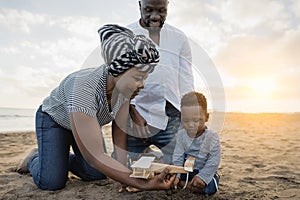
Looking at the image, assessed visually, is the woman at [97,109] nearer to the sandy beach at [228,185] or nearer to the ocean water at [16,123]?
the sandy beach at [228,185]

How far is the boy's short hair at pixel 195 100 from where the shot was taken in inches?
102

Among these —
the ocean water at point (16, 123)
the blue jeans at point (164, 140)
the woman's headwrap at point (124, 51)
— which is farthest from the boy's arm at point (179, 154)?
the ocean water at point (16, 123)

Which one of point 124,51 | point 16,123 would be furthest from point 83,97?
point 16,123

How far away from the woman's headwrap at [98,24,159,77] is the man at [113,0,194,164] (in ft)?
2.48

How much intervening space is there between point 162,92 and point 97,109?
79 centimetres

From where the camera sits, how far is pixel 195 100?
8.50ft

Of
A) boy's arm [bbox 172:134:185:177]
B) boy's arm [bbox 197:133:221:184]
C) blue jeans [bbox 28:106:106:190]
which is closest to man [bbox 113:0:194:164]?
boy's arm [bbox 172:134:185:177]

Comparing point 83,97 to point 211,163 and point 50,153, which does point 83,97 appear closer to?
point 50,153

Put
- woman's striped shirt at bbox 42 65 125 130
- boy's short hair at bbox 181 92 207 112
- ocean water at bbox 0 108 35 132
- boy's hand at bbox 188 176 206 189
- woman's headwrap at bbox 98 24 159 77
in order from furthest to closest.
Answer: ocean water at bbox 0 108 35 132 < boy's short hair at bbox 181 92 207 112 < boy's hand at bbox 188 176 206 189 < woman's striped shirt at bbox 42 65 125 130 < woman's headwrap at bbox 98 24 159 77

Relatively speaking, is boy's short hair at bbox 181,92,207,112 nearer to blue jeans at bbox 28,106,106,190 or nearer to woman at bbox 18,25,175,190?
woman at bbox 18,25,175,190

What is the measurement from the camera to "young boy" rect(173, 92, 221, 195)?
2.45 meters

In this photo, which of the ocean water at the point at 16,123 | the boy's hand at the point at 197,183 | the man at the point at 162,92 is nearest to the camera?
the boy's hand at the point at 197,183

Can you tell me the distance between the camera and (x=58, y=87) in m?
2.64

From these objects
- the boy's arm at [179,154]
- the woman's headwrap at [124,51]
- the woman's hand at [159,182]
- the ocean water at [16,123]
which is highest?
the woman's headwrap at [124,51]
